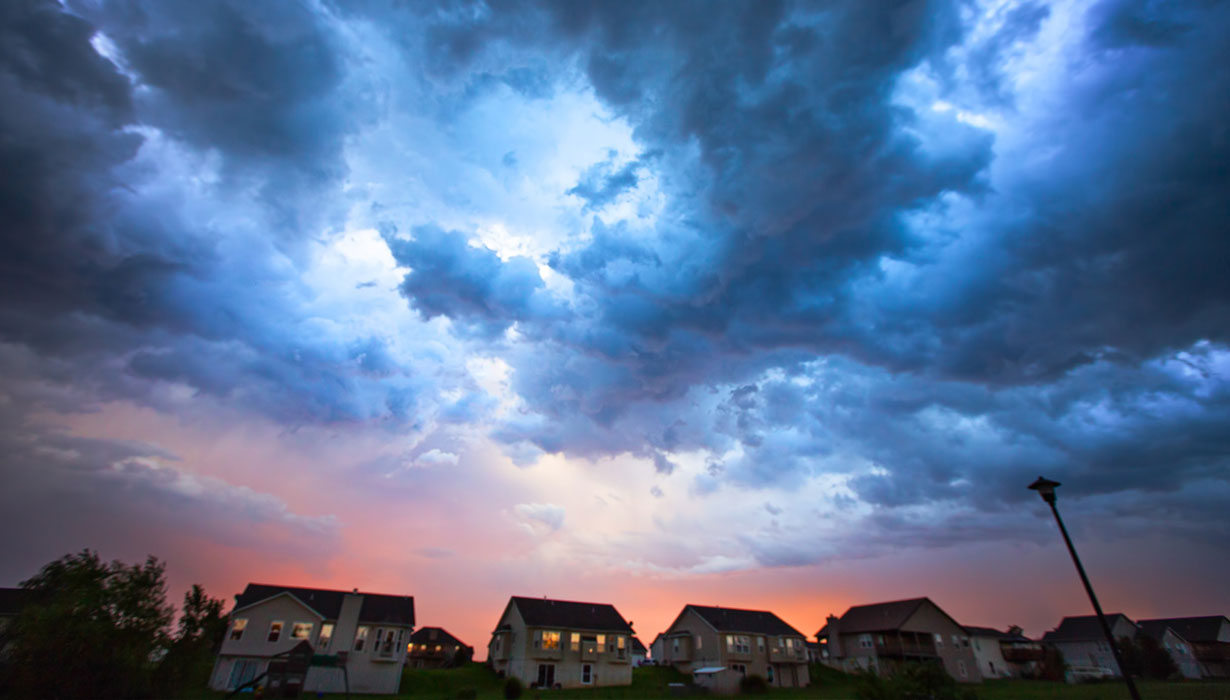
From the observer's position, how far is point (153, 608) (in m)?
24.3

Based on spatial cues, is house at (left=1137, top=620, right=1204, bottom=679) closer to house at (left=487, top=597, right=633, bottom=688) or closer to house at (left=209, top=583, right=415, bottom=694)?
house at (left=487, top=597, right=633, bottom=688)

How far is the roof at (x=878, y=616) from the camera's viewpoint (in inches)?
2637

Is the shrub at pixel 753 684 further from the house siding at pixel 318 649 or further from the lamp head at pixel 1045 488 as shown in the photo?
the lamp head at pixel 1045 488

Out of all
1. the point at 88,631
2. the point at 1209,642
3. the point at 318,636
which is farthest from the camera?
the point at 1209,642

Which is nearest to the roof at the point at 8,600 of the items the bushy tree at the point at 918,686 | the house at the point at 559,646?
the house at the point at 559,646

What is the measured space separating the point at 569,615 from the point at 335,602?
23759 mm

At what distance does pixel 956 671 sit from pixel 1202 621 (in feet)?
160

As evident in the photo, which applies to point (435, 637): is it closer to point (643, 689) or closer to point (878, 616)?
point (643, 689)

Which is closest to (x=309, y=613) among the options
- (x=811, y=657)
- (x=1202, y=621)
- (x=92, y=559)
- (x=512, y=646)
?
(x=512, y=646)

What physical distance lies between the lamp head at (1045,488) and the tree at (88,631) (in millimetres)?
35454

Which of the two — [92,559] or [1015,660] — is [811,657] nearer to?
[1015,660]

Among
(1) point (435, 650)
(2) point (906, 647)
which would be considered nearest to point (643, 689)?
(2) point (906, 647)

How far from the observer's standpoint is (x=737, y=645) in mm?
63156

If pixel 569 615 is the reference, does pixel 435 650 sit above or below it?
below
